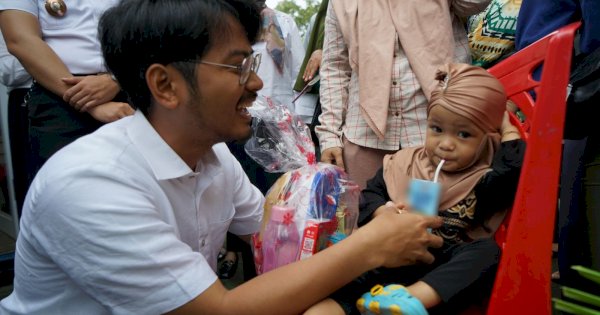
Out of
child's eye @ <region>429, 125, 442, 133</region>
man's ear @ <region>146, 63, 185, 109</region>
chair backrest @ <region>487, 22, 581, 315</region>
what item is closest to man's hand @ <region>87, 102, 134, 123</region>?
man's ear @ <region>146, 63, 185, 109</region>

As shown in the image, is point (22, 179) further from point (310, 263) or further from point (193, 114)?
point (310, 263)

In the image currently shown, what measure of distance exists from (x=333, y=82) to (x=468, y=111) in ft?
2.88

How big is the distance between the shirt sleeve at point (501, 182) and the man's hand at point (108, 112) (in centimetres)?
137

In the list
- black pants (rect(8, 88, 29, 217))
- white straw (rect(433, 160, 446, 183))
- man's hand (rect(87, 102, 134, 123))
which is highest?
white straw (rect(433, 160, 446, 183))

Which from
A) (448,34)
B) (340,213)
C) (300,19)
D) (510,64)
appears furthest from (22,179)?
(300,19)

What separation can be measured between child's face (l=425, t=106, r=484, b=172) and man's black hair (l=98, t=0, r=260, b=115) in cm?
72

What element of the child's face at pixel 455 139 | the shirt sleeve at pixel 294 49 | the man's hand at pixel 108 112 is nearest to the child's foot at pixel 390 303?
the child's face at pixel 455 139

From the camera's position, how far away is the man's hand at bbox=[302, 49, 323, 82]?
2709 millimetres

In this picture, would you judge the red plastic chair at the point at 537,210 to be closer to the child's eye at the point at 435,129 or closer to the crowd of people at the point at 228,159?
the crowd of people at the point at 228,159

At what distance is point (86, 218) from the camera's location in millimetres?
1116

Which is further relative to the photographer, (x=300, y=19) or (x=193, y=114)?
(x=300, y=19)

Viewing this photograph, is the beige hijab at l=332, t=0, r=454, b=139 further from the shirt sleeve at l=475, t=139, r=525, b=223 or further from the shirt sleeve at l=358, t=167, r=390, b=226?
the shirt sleeve at l=475, t=139, r=525, b=223

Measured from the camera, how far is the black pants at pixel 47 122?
1.96 meters

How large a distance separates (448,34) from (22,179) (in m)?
2.34
